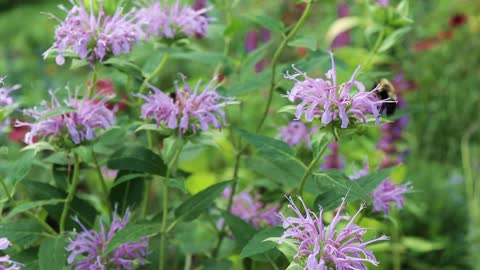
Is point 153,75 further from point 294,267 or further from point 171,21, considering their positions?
point 294,267

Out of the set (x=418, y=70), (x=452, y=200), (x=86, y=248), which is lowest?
(x=452, y=200)

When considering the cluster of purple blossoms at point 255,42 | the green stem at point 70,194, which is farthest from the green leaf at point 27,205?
the cluster of purple blossoms at point 255,42

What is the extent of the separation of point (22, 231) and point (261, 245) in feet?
1.19

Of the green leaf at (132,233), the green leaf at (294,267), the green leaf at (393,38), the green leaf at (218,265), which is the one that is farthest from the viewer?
the green leaf at (393,38)

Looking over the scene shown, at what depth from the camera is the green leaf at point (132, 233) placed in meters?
0.81

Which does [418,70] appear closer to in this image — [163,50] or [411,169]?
[411,169]

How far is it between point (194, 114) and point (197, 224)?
1.19ft

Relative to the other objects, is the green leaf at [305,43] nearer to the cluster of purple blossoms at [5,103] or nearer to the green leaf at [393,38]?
the green leaf at [393,38]

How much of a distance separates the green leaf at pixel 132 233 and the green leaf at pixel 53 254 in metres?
0.07

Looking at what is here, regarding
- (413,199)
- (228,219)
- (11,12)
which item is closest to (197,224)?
(228,219)

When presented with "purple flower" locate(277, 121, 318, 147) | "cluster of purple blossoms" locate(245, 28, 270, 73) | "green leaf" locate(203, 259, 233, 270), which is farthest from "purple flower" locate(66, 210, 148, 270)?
"cluster of purple blossoms" locate(245, 28, 270, 73)

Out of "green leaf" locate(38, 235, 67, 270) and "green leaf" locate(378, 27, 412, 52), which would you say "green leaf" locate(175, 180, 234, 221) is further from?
"green leaf" locate(378, 27, 412, 52)

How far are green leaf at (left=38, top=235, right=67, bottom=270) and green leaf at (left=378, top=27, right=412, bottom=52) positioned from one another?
66 centimetres

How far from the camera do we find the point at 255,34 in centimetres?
258
